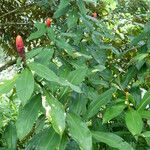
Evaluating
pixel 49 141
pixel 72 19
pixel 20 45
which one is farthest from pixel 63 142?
pixel 72 19

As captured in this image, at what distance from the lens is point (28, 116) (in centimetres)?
129

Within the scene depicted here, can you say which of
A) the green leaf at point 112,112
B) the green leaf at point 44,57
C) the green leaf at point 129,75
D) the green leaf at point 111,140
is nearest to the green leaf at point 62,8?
the green leaf at point 129,75

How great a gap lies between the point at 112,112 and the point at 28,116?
0.34 metres

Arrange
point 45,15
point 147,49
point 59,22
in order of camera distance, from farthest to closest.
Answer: point 45,15
point 59,22
point 147,49

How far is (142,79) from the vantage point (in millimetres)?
1899

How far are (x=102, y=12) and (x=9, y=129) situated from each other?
8.05ft

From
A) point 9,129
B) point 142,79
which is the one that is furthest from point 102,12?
point 9,129

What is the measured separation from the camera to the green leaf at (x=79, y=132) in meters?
1.23

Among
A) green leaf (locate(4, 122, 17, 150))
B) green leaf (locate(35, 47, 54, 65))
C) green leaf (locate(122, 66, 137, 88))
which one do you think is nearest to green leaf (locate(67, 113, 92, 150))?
green leaf (locate(35, 47, 54, 65))

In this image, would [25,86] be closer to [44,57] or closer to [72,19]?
[44,57]

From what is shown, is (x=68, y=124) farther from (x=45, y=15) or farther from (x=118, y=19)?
(x=45, y=15)

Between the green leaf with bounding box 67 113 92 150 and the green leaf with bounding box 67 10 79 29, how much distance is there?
960mm

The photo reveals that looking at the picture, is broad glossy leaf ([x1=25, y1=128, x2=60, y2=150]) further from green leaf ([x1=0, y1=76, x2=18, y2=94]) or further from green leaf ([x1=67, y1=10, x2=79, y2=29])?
green leaf ([x1=67, y1=10, x2=79, y2=29])

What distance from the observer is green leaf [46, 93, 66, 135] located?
119 cm
